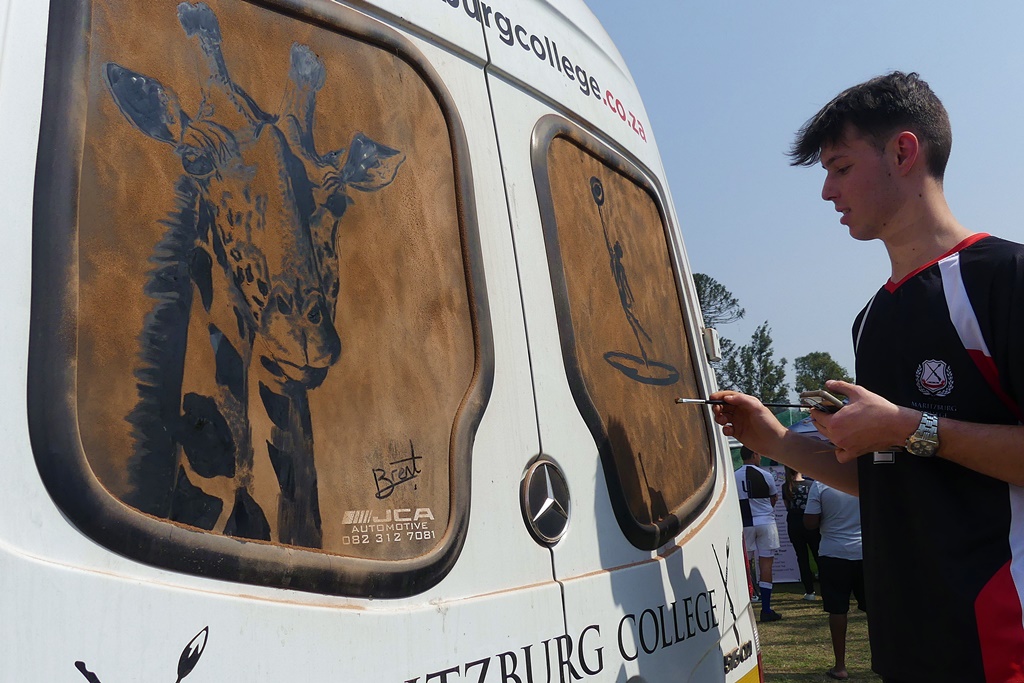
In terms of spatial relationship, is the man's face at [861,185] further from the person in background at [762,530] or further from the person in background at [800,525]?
the person in background at [800,525]

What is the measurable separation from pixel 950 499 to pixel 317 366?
4.32 feet

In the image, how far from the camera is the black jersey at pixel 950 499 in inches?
67.4

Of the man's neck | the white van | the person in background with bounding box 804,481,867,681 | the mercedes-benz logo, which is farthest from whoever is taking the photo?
the person in background with bounding box 804,481,867,681

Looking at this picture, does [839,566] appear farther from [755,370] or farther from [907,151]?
[755,370]

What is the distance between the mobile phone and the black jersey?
150mm

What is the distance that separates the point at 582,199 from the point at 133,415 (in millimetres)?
1179

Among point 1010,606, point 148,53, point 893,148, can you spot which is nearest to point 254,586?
point 148,53

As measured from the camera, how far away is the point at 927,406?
73.2 inches

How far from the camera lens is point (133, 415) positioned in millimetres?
1064

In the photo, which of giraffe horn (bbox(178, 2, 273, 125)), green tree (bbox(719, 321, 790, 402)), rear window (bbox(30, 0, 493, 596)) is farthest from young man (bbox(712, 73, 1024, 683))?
green tree (bbox(719, 321, 790, 402))

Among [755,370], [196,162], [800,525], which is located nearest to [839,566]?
[800,525]

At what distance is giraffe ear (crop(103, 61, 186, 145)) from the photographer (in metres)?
1.14

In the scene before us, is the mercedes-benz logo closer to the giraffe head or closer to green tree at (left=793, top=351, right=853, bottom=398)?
the giraffe head

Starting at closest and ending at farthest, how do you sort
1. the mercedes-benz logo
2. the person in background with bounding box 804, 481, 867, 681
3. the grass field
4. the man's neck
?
the mercedes-benz logo
the man's neck
the person in background with bounding box 804, 481, 867, 681
the grass field
